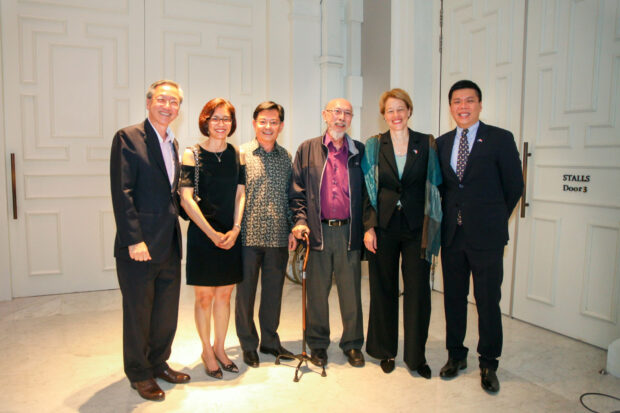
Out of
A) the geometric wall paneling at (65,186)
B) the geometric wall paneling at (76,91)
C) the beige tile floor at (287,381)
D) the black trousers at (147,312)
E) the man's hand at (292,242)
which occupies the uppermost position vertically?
the geometric wall paneling at (76,91)

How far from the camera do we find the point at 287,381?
9.19ft

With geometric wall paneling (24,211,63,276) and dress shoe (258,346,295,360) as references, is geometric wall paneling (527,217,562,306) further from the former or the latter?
geometric wall paneling (24,211,63,276)

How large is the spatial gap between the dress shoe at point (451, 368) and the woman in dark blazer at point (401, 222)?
10 centimetres

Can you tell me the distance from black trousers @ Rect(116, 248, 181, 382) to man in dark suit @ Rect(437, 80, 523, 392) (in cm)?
156

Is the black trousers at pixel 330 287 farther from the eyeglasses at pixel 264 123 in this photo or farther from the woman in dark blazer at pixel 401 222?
the eyeglasses at pixel 264 123

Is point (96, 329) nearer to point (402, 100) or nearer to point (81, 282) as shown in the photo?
point (81, 282)

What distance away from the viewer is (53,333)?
355 centimetres

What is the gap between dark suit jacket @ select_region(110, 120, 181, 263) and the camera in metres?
2.43

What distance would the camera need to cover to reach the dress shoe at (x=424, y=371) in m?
2.84

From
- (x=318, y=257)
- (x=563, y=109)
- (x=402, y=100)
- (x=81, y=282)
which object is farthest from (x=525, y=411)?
(x=81, y=282)

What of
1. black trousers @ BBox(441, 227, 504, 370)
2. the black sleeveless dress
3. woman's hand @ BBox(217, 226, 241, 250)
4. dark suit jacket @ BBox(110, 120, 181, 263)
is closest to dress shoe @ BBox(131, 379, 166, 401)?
the black sleeveless dress

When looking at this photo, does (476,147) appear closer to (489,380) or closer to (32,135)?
(489,380)

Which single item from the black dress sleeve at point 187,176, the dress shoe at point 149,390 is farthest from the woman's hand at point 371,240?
the dress shoe at point 149,390

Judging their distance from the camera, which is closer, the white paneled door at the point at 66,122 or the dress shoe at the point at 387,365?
the dress shoe at the point at 387,365
